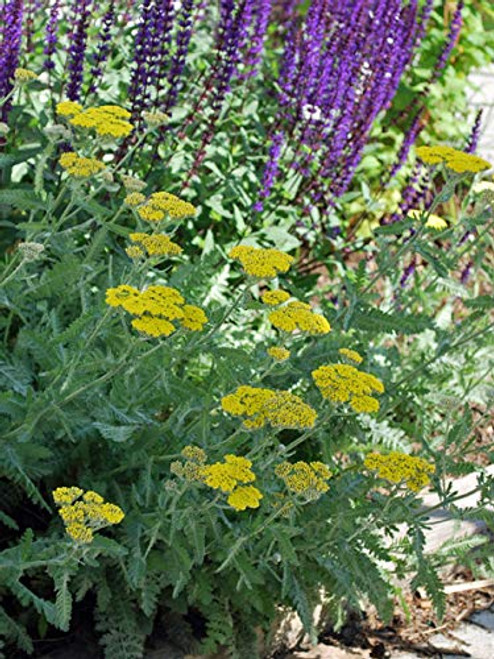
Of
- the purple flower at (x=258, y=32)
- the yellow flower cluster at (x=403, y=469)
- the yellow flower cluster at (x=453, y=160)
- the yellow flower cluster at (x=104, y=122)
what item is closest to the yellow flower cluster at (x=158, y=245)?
the yellow flower cluster at (x=104, y=122)

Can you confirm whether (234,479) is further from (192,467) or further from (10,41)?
(10,41)

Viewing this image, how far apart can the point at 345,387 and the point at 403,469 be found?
0.25 metres

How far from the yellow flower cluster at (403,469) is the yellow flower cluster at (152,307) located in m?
0.53

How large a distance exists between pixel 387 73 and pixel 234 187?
0.91 metres

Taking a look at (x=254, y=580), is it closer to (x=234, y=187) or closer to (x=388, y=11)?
(x=234, y=187)

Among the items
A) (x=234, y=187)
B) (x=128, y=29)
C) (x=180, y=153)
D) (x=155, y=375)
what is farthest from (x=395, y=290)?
(x=155, y=375)

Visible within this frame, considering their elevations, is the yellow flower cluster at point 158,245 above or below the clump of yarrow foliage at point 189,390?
above

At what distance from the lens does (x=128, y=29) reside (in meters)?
4.37

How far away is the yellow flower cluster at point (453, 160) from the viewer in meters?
3.14

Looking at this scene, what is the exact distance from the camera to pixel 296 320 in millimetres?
2689

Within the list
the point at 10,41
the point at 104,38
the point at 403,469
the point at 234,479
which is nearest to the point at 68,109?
the point at 10,41

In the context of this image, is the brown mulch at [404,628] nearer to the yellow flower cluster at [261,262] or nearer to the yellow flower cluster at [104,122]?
the yellow flower cluster at [261,262]

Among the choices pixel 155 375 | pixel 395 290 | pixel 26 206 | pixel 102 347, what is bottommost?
pixel 395 290

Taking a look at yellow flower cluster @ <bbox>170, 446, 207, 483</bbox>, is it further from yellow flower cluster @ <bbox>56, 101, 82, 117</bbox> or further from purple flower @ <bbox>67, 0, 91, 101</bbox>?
purple flower @ <bbox>67, 0, 91, 101</bbox>
